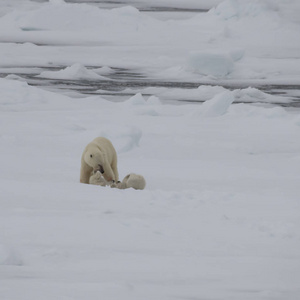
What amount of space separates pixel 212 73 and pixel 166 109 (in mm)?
6613

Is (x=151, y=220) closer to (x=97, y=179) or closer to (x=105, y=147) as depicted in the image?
(x=97, y=179)

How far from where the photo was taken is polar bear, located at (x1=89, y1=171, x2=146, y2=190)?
5348 mm

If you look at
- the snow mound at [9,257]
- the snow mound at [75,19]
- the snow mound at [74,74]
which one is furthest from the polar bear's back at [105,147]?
the snow mound at [75,19]

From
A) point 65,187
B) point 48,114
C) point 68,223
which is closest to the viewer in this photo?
point 68,223

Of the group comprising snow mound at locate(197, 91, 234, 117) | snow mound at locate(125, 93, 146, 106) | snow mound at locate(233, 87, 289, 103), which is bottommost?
snow mound at locate(197, 91, 234, 117)

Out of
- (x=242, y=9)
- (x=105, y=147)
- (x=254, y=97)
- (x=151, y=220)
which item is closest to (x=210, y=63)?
(x=254, y=97)

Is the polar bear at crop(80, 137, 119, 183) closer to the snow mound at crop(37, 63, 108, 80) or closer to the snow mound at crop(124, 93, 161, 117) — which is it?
the snow mound at crop(124, 93, 161, 117)

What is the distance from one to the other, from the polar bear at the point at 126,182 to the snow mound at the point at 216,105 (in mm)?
4697

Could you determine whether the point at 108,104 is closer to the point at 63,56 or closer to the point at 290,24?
the point at 63,56

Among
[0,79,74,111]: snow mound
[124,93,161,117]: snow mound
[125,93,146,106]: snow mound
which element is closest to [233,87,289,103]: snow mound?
[124,93,161,117]: snow mound

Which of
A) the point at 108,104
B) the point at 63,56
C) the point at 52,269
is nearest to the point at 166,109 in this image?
the point at 108,104

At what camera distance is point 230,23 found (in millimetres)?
24859

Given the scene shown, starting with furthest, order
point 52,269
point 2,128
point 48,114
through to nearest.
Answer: point 48,114 < point 2,128 < point 52,269

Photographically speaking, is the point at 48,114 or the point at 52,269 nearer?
the point at 52,269
